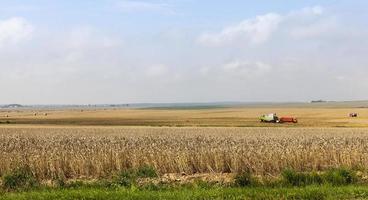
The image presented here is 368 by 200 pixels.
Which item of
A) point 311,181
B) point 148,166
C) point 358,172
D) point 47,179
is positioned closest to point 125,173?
point 148,166

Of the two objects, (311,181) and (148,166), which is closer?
(311,181)

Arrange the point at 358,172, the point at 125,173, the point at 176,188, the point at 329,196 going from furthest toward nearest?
the point at 358,172 < the point at 125,173 < the point at 176,188 < the point at 329,196

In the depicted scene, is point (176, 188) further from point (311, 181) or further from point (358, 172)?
point (358, 172)

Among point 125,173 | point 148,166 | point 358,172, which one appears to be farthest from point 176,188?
point 358,172

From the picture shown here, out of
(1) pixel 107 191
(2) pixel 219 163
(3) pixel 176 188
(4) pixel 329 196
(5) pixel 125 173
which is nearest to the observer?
(4) pixel 329 196

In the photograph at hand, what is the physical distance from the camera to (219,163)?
68.0ft

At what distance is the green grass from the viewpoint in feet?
45.1

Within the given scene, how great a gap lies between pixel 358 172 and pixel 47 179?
11010 mm

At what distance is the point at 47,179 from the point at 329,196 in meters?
10.1

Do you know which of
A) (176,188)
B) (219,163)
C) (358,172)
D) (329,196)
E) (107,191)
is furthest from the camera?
(219,163)

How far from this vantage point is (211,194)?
13938 mm

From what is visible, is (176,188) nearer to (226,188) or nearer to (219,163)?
(226,188)

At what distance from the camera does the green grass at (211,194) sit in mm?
13734

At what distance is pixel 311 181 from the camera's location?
658 inches
